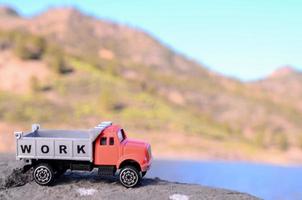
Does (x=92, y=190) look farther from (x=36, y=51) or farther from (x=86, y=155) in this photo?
(x=36, y=51)

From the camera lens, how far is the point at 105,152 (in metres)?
15.3

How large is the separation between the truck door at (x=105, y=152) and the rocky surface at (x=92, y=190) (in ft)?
2.37

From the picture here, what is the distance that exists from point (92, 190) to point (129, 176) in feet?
3.54

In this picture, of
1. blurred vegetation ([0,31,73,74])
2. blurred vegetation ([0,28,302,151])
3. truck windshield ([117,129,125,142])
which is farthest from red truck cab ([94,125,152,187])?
blurred vegetation ([0,31,73,74])

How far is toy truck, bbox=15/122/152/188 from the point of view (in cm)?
1510

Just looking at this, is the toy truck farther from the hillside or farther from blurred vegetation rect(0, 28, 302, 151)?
blurred vegetation rect(0, 28, 302, 151)

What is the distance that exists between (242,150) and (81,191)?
59851 millimetres

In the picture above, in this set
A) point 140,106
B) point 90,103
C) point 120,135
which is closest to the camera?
point 120,135

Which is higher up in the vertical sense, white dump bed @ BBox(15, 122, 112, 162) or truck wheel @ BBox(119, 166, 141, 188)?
white dump bed @ BBox(15, 122, 112, 162)

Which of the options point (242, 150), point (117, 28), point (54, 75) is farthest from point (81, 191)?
point (117, 28)

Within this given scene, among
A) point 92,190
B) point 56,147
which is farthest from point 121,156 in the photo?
point 56,147

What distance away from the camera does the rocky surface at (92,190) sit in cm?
1491

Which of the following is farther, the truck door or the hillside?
the hillside

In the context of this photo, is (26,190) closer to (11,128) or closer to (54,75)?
(11,128)
